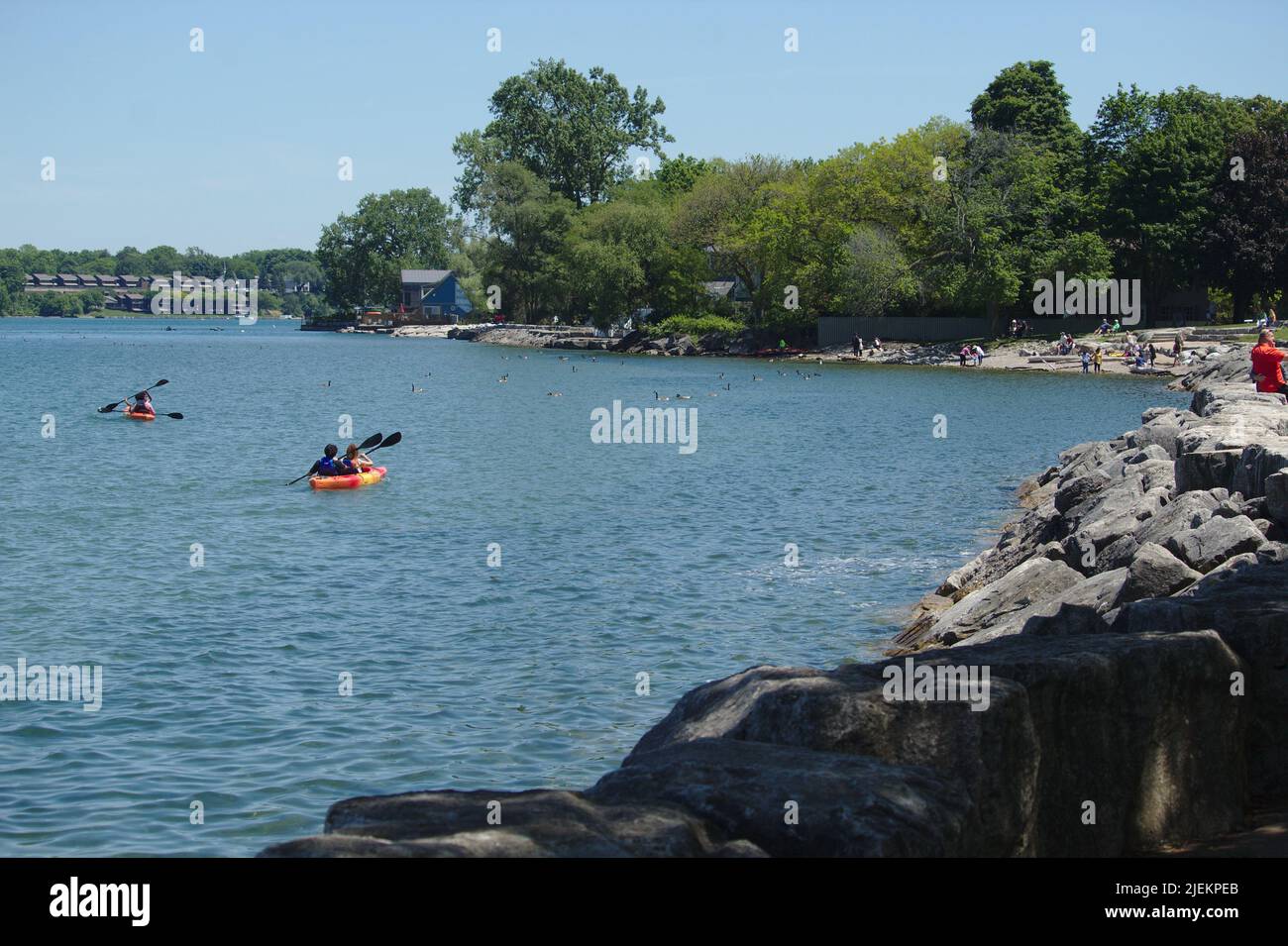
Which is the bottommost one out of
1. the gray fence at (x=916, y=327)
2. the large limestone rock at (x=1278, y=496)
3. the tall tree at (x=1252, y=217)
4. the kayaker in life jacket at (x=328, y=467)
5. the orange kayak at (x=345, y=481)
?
the orange kayak at (x=345, y=481)

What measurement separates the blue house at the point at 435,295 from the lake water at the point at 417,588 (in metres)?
131

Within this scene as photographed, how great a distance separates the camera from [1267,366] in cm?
2531

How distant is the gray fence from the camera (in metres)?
90.5

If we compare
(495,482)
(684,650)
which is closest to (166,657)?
(684,650)

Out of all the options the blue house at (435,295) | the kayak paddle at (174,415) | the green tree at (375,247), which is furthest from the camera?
the green tree at (375,247)

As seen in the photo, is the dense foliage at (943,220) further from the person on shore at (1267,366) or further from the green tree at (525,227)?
the person on shore at (1267,366)

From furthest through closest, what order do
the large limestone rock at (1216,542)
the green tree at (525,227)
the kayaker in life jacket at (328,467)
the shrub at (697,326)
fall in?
the green tree at (525,227) < the shrub at (697,326) < the kayaker in life jacket at (328,467) < the large limestone rock at (1216,542)

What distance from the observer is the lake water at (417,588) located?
43.5ft

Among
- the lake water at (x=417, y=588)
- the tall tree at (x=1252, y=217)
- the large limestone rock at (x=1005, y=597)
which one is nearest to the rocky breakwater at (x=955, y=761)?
the large limestone rock at (x=1005, y=597)

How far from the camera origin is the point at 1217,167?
8381 cm

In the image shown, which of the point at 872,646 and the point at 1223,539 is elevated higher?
the point at 1223,539
